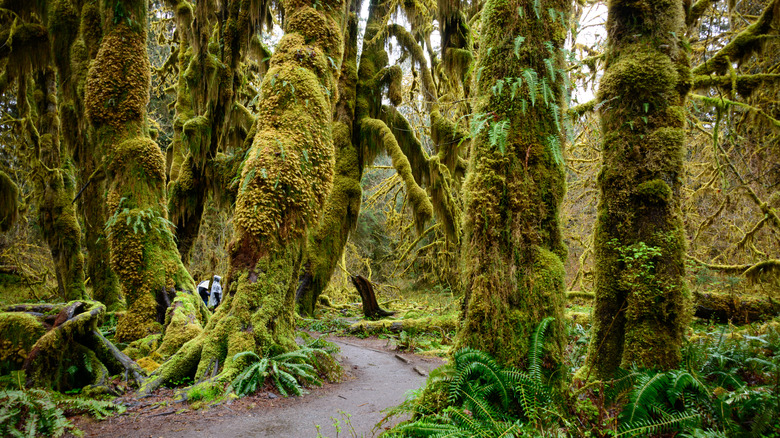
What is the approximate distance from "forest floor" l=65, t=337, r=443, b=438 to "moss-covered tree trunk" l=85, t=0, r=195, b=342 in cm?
272

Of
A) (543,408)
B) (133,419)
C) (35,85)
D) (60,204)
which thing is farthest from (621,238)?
(35,85)

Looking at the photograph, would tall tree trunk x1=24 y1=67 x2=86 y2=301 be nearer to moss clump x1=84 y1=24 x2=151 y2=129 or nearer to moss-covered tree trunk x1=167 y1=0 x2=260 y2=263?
moss-covered tree trunk x1=167 y1=0 x2=260 y2=263

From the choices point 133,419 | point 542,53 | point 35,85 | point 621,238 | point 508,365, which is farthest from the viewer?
point 35,85

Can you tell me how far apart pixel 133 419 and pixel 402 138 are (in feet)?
28.6

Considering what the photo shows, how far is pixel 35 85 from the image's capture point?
10.6 m

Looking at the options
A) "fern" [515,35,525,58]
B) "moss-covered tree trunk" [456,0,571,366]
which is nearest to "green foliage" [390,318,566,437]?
"moss-covered tree trunk" [456,0,571,366]

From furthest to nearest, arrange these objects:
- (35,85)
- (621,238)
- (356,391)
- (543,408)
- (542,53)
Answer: (35,85)
(356,391)
(621,238)
(542,53)
(543,408)

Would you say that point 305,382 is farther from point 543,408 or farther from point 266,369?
point 543,408

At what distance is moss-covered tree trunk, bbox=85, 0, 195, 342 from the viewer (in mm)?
6496

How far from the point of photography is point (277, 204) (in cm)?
518

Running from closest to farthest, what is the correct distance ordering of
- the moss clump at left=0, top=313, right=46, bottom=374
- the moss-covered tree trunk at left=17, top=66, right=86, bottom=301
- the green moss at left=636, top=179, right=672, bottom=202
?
the green moss at left=636, top=179, right=672, bottom=202 < the moss clump at left=0, top=313, right=46, bottom=374 < the moss-covered tree trunk at left=17, top=66, right=86, bottom=301

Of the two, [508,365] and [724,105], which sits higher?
[724,105]

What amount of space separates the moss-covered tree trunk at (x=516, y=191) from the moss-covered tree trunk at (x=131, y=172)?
5.77m

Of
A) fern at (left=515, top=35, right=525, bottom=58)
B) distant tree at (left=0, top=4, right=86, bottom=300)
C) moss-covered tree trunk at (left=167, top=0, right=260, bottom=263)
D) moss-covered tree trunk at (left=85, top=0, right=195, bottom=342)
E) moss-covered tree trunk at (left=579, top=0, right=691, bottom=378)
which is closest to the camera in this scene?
fern at (left=515, top=35, right=525, bottom=58)
